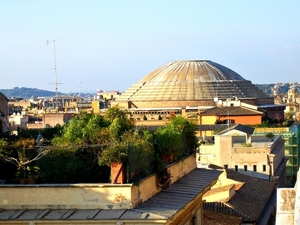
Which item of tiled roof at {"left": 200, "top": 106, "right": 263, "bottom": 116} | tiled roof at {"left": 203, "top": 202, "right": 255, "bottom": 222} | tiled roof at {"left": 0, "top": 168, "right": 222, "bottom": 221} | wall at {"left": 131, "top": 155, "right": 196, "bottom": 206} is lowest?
tiled roof at {"left": 203, "top": 202, "right": 255, "bottom": 222}

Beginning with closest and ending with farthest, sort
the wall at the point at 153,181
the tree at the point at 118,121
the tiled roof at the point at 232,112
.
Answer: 1. the wall at the point at 153,181
2. the tree at the point at 118,121
3. the tiled roof at the point at 232,112

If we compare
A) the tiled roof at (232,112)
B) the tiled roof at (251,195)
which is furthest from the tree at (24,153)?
the tiled roof at (232,112)

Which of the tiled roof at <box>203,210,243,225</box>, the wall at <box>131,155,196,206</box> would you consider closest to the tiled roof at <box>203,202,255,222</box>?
the tiled roof at <box>203,210,243,225</box>

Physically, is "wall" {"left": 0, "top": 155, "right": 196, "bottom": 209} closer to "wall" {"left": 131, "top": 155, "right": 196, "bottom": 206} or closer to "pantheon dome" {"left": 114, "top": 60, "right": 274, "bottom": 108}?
"wall" {"left": 131, "top": 155, "right": 196, "bottom": 206}

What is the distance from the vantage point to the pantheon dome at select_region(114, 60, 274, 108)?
10106 centimetres

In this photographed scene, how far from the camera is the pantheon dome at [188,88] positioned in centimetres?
10106

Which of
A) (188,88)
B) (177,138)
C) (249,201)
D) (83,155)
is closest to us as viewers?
(83,155)

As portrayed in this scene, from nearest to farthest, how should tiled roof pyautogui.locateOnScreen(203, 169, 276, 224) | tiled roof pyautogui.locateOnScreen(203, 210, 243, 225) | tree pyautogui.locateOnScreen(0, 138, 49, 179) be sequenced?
tree pyautogui.locateOnScreen(0, 138, 49, 179) < tiled roof pyautogui.locateOnScreen(203, 210, 243, 225) < tiled roof pyautogui.locateOnScreen(203, 169, 276, 224)

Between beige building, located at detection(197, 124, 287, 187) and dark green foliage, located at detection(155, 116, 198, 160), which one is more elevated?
dark green foliage, located at detection(155, 116, 198, 160)

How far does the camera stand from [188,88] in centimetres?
10394

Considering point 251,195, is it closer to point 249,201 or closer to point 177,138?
point 249,201

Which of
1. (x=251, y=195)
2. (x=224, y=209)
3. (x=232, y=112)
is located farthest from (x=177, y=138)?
(x=232, y=112)

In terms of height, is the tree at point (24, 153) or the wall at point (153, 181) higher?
the tree at point (24, 153)

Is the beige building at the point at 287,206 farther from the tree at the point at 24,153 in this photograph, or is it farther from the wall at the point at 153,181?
the tree at the point at 24,153
